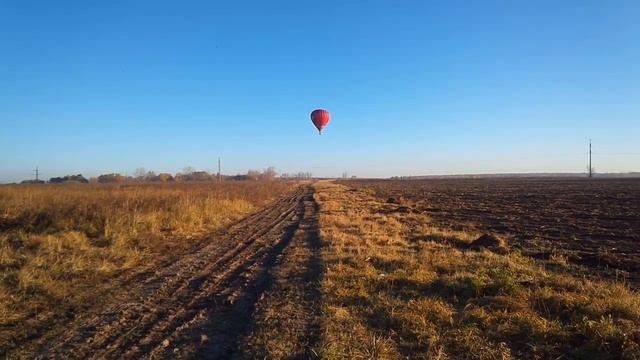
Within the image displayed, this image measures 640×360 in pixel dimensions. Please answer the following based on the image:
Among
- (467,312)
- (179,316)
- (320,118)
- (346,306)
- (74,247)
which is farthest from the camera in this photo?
(320,118)

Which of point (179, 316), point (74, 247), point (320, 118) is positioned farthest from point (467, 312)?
point (320, 118)

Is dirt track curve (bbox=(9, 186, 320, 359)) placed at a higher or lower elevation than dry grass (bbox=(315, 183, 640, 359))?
lower

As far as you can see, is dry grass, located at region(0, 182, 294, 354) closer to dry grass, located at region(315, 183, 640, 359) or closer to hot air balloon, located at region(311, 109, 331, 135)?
dry grass, located at region(315, 183, 640, 359)

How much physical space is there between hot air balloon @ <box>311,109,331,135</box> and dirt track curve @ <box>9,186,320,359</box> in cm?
2333

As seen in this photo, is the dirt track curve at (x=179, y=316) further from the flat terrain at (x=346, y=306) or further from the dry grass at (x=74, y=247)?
the dry grass at (x=74, y=247)

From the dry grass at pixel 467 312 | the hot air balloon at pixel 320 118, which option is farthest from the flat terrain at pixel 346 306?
the hot air balloon at pixel 320 118

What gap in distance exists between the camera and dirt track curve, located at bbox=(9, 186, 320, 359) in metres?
5.19

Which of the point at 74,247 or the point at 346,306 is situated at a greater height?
the point at 74,247

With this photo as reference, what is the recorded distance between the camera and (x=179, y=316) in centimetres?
648

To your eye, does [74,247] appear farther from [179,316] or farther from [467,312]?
[467,312]

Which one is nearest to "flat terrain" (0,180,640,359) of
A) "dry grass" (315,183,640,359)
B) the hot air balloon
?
"dry grass" (315,183,640,359)

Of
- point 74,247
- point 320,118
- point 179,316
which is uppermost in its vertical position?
point 320,118

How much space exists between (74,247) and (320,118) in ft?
80.4

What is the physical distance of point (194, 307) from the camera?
274 inches
